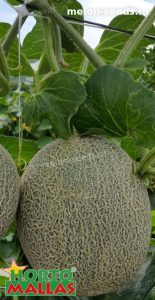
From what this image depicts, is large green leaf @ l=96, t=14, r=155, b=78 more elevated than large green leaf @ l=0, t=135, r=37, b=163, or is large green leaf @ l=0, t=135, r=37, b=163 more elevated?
large green leaf @ l=96, t=14, r=155, b=78

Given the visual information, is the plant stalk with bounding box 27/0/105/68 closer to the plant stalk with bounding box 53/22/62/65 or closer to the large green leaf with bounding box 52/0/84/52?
the plant stalk with bounding box 53/22/62/65

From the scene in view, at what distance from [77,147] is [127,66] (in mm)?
186

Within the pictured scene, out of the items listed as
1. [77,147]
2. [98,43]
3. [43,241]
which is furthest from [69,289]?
[98,43]

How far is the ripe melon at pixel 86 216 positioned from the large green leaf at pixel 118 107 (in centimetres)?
5

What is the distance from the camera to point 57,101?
3.09 ft

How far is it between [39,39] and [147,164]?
1.69ft

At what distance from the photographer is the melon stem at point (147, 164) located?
0.95m

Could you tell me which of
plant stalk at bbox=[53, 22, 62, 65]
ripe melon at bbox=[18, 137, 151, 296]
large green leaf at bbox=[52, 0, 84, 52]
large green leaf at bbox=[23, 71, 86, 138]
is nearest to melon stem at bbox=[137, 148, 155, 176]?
ripe melon at bbox=[18, 137, 151, 296]

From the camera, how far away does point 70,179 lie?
93 centimetres

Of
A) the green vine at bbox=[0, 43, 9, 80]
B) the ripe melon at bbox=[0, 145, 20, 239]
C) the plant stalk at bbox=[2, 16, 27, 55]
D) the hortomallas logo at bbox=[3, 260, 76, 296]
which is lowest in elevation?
the hortomallas logo at bbox=[3, 260, 76, 296]

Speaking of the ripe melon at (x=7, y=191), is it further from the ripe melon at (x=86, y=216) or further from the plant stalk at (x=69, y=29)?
the plant stalk at (x=69, y=29)

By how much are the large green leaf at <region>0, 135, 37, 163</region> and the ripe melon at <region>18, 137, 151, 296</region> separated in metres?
0.24

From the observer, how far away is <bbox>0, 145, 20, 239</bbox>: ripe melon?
92cm

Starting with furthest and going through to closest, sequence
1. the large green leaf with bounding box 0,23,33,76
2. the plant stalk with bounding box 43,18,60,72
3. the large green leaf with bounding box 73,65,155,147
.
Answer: the large green leaf with bounding box 0,23,33,76 < the plant stalk with bounding box 43,18,60,72 < the large green leaf with bounding box 73,65,155,147
